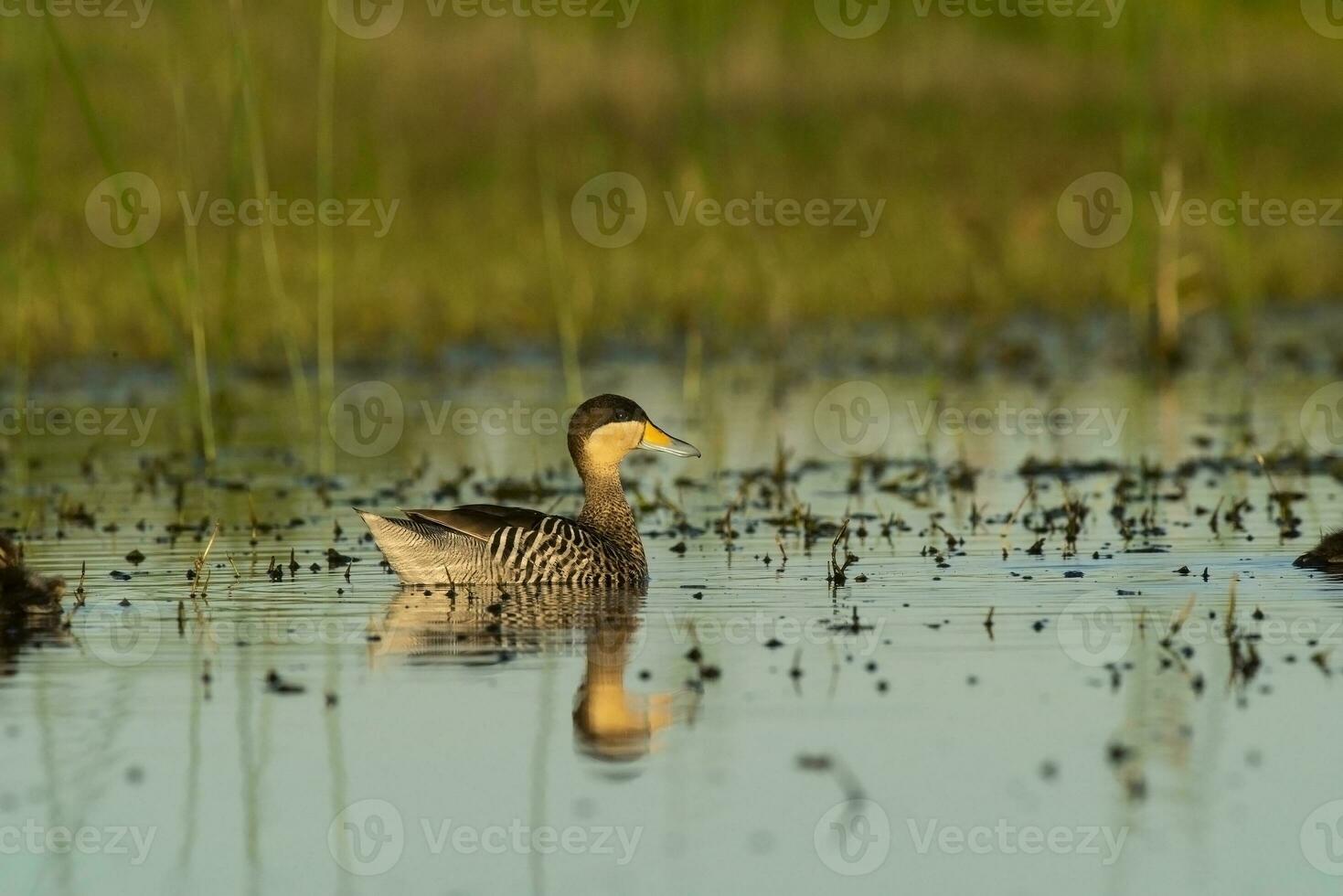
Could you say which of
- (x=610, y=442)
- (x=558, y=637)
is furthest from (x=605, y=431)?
(x=558, y=637)

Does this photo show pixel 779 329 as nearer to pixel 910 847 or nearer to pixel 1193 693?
pixel 1193 693

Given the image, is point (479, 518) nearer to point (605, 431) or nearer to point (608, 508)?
point (608, 508)

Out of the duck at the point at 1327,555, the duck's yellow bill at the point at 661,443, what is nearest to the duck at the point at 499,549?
the duck's yellow bill at the point at 661,443

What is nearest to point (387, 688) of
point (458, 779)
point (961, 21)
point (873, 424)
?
point (458, 779)

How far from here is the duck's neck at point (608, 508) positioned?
12031 millimetres

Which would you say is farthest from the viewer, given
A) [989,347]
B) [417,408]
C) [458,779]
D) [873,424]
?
[989,347]

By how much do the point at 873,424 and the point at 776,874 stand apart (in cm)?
1167

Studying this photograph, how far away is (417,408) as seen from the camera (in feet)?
64.1

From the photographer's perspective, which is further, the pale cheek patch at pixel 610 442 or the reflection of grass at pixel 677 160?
the reflection of grass at pixel 677 160

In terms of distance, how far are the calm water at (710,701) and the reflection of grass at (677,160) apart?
556 cm

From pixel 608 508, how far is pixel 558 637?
227 centimetres

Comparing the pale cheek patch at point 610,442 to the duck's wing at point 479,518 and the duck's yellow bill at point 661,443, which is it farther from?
the duck's wing at point 479,518

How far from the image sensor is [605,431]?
12570 mm

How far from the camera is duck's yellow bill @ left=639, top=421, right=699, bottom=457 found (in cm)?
1268
